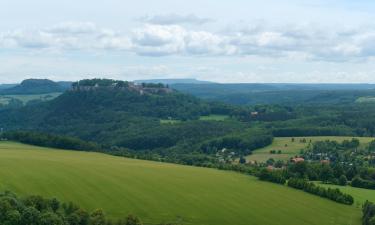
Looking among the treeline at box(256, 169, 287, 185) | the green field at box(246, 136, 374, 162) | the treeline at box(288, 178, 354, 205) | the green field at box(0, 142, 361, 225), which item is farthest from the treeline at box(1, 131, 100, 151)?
the treeline at box(288, 178, 354, 205)

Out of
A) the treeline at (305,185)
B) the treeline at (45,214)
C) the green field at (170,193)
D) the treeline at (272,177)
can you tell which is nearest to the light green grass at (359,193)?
the treeline at (305,185)

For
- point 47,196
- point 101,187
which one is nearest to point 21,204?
point 47,196

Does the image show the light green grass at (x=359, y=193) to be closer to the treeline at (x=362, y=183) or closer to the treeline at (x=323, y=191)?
the treeline at (x=323, y=191)

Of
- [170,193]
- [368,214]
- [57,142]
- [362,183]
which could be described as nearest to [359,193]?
[362,183]

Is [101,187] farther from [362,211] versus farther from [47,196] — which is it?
[362,211]

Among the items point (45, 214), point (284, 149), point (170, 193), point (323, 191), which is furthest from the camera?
point (284, 149)

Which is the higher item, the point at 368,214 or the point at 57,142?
the point at 57,142

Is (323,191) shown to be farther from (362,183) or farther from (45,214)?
(45,214)
